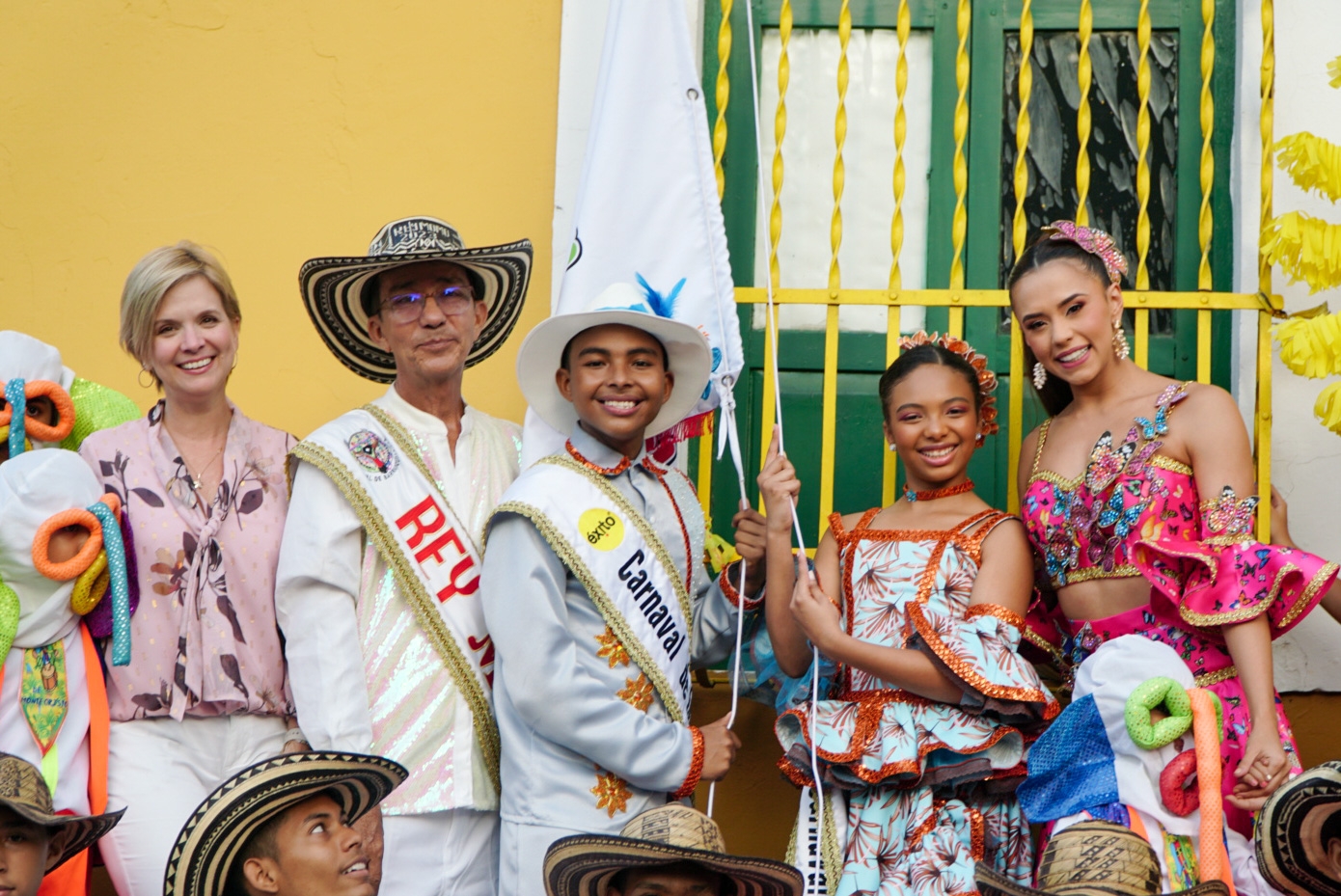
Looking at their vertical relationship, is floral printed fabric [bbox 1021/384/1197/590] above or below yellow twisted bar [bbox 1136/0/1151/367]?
below

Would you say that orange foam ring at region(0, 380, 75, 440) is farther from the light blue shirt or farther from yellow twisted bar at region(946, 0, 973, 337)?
yellow twisted bar at region(946, 0, 973, 337)

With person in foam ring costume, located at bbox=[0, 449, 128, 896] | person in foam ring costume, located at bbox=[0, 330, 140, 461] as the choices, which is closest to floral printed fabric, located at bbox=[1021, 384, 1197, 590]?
person in foam ring costume, located at bbox=[0, 449, 128, 896]

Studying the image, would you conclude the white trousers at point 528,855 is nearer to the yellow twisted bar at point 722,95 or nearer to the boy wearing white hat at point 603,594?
the boy wearing white hat at point 603,594

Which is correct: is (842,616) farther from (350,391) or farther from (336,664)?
(350,391)

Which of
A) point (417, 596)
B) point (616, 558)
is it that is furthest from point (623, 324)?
point (417, 596)

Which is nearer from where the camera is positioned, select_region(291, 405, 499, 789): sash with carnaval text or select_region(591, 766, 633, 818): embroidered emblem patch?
select_region(591, 766, 633, 818): embroidered emblem patch

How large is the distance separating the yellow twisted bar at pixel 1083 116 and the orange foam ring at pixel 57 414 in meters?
2.64

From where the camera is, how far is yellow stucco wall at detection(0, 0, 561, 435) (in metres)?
5.20

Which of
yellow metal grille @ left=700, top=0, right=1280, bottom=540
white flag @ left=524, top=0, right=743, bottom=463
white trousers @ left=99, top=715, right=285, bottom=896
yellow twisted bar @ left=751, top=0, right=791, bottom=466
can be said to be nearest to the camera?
white trousers @ left=99, top=715, right=285, bottom=896

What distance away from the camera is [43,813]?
3.19 m

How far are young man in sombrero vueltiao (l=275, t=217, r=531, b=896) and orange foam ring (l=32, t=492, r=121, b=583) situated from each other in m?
0.41

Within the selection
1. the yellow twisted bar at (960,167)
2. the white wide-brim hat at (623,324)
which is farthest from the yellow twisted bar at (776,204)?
the white wide-brim hat at (623,324)

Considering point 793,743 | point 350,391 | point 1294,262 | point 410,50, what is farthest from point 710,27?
point 793,743

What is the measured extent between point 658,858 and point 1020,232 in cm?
236
